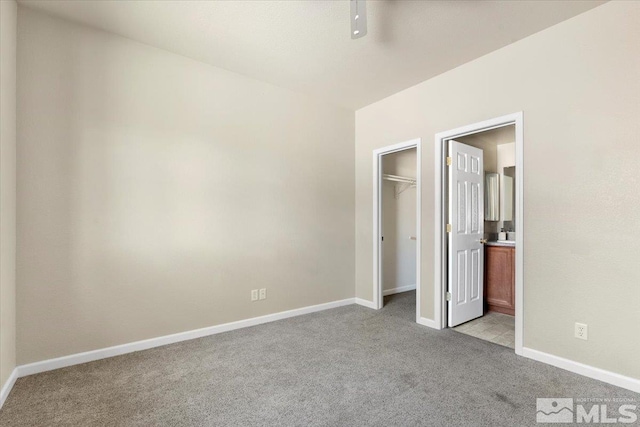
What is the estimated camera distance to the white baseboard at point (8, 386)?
6.37 feet

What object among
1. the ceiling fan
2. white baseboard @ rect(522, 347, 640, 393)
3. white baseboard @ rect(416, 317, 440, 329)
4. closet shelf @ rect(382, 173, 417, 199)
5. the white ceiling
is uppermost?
the white ceiling

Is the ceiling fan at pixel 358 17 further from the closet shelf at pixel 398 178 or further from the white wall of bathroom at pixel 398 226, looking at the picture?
the white wall of bathroom at pixel 398 226

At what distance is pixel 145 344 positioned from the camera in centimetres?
276

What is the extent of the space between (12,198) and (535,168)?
13.1ft

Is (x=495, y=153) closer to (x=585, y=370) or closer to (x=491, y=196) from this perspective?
(x=491, y=196)

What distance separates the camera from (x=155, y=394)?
2.05 meters

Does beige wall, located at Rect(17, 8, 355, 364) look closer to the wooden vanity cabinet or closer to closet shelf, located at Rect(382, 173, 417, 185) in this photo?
closet shelf, located at Rect(382, 173, 417, 185)

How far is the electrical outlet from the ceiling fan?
2.64 metres

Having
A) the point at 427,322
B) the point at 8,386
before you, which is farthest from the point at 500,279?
the point at 8,386

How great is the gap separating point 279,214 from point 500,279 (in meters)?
2.89

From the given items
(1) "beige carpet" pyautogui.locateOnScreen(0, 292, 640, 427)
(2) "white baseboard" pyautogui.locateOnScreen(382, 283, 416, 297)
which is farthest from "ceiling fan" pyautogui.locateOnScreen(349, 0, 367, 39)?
(2) "white baseboard" pyautogui.locateOnScreen(382, 283, 416, 297)

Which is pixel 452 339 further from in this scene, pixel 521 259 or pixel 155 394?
pixel 155 394

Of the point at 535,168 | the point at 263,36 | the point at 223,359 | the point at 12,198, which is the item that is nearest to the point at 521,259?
the point at 535,168

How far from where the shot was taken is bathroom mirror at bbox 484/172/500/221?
175 inches
